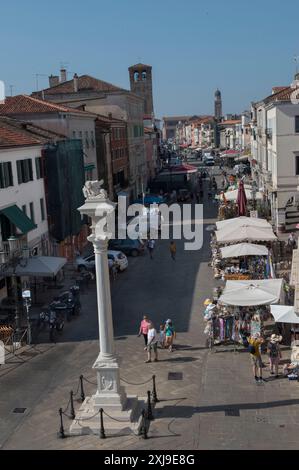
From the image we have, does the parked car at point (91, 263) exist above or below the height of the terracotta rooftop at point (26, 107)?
below

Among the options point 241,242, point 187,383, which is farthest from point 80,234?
point 187,383

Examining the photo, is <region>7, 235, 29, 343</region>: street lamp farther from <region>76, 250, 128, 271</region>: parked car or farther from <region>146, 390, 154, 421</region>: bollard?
<region>146, 390, 154, 421</region>: bollard

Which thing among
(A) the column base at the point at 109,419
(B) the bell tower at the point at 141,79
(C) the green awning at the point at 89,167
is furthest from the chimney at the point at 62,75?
(A) the column base at the point at 109,419

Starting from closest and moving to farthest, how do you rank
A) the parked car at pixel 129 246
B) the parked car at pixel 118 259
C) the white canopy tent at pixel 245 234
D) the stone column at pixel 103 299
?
1. the stone column at pixel 103 299
2. the white canopy tent at pixel 245 234
3. the parked car at pixel 118 259
4. the parked car at pixel 129 246

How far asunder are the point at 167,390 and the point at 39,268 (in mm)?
10807

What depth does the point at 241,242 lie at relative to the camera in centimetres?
3061

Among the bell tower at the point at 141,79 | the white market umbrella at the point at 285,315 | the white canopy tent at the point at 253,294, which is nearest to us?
the white market umbrella at the point at 285,315

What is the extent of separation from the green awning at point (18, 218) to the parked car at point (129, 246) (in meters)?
9.96

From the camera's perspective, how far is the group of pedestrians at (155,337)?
19594mm

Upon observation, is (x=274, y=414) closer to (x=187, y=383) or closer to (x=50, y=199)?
(x=187, y=383)

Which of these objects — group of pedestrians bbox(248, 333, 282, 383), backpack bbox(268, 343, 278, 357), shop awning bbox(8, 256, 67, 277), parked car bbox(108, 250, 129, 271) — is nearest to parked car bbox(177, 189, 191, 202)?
parked car bbox(108, 250, 129, 271)

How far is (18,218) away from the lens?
2812cm

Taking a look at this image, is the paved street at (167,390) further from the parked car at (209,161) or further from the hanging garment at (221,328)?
the parked car at (209,161)

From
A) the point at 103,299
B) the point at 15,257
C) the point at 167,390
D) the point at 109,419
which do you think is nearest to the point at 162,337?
the point at 167,390
